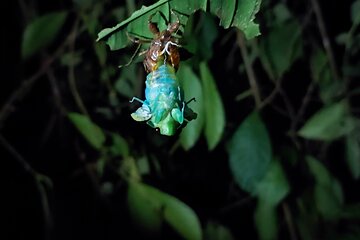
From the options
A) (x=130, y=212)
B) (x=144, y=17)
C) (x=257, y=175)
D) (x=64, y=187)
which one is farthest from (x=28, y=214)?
(x=144, y=17)

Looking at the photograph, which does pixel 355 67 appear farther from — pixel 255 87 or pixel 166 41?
pixel 166 41

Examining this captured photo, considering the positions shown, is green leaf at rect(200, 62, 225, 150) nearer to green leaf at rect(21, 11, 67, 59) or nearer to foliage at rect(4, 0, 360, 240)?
foliage at rect(4, 0, 360, 240)

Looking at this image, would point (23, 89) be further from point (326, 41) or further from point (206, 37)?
point (326, 41)

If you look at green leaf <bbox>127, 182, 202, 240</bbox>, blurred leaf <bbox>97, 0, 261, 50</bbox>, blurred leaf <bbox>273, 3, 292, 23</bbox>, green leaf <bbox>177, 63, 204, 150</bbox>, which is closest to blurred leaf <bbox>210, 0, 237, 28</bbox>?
blurred leaf <bbox>97, 0, 261, 50</bbox>

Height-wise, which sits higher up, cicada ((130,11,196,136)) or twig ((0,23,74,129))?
twig ((0,23,74,129))

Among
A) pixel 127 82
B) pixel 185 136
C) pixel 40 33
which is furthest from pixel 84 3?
pixel 185 136

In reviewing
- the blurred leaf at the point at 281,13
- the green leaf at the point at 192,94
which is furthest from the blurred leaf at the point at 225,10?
the blurred leaf at the point at 281,13
